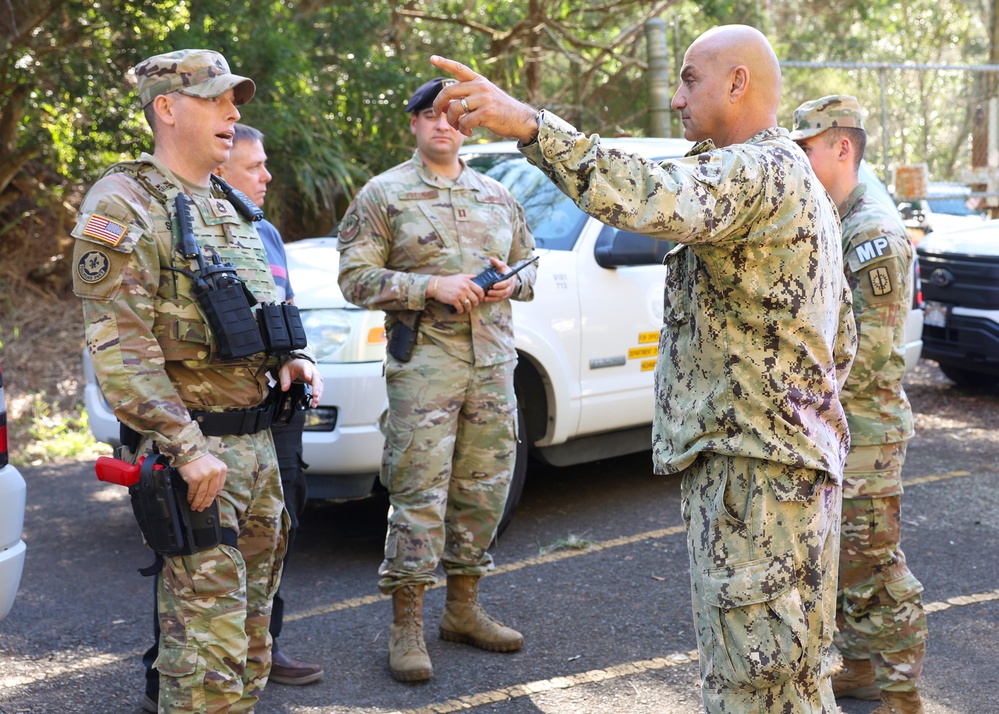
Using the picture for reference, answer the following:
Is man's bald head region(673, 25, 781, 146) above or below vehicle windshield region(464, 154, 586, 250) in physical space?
above

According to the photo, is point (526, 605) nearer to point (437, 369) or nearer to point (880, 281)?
point (437, 369)

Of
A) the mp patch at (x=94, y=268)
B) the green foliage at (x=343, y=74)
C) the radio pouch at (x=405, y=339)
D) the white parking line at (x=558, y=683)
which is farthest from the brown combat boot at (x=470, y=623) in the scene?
the green foliage at (x=343, y=74)

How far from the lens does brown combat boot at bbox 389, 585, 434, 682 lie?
3879 millimetres

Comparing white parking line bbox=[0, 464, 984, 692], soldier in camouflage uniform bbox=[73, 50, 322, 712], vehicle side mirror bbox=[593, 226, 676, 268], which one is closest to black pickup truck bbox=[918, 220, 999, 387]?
vehicle side mirror bbox=[593, 226, 676, 268]

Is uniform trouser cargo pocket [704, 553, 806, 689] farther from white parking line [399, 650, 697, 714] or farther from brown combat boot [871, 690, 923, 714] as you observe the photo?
white parking line [399, 650, 697, 714]

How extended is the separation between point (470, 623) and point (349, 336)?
143 cm

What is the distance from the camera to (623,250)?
5.62 m

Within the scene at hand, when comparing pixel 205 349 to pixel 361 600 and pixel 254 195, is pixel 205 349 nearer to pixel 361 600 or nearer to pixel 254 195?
pixel 254 195

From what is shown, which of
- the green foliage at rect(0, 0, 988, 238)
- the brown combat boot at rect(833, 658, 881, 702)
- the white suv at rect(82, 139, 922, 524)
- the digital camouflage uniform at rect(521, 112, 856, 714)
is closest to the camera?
the digital camouflage uniform at rect(521, 112, 856, 714)

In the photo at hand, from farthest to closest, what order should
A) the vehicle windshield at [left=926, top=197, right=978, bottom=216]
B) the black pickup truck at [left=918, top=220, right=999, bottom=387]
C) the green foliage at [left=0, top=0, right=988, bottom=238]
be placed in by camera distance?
the vehicle windshield at [left=926, top=197, right=978, bottom=216] < the green foliage at [left=0, top=0, right=988, bottom=238] < the black pickup truck at [left=918, top=220, right=999, bottom=387]

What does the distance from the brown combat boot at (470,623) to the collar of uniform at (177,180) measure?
1.96m

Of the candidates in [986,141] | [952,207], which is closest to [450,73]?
[952,207]

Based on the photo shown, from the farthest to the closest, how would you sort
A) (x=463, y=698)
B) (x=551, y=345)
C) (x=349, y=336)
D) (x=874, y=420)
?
1. (x=551, y=345)
2. (x=349, y=336)
3. (x=463, y=698)
4. (x=874, y=420)

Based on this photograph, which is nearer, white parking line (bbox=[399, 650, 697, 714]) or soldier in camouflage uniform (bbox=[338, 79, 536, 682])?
white parking line (bbox=[399, 650, 697, 714])
